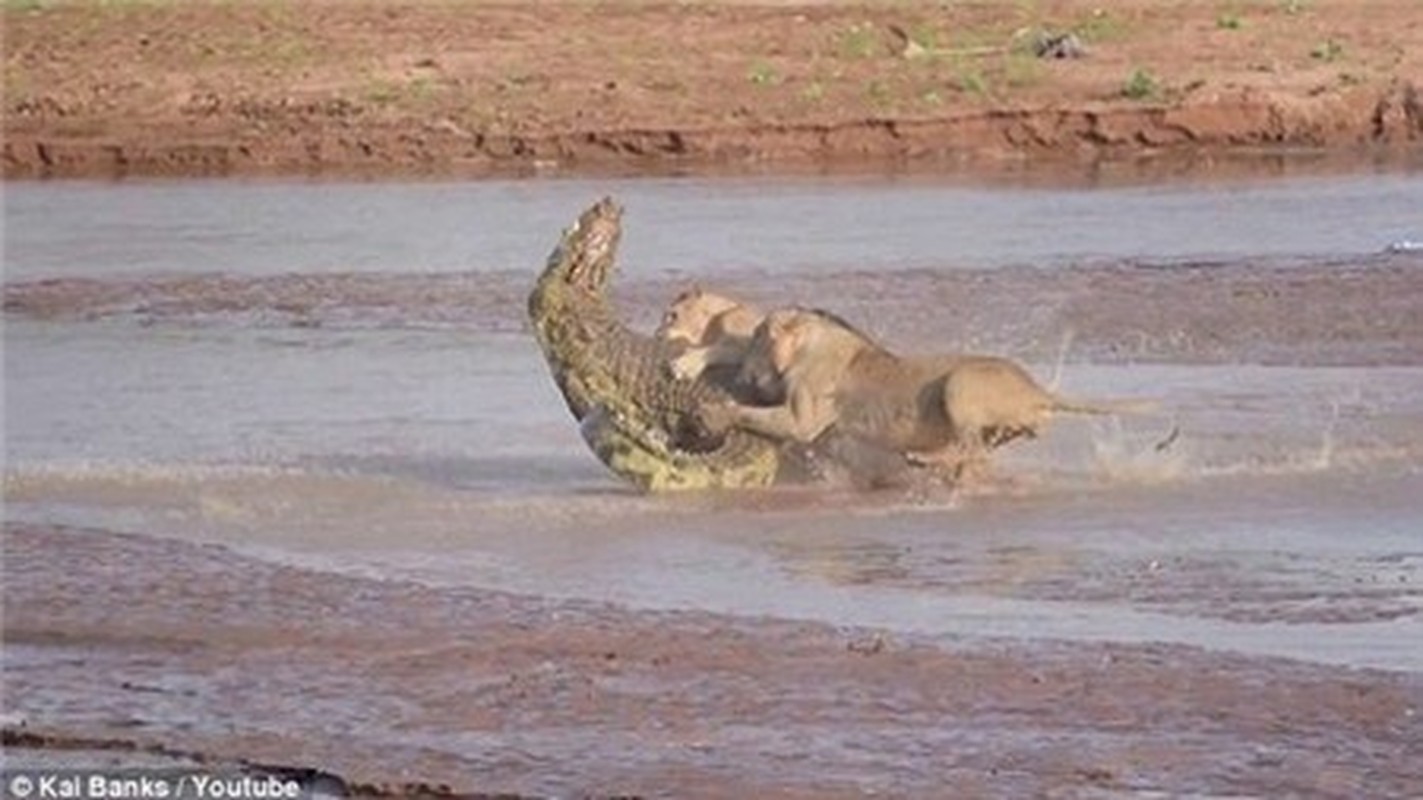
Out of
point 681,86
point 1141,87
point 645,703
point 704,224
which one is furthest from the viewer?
point 681,86

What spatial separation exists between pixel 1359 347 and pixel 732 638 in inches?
271

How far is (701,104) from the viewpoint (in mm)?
27609

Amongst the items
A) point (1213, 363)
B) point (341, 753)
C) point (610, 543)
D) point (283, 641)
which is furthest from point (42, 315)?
point (341, 753)

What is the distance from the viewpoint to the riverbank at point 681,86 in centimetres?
2647

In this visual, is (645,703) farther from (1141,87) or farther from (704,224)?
(1141,87)

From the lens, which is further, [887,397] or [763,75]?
[763,75]

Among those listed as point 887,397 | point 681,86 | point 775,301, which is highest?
point 887,397

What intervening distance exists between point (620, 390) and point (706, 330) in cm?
35

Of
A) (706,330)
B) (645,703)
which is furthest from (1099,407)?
(645,703)

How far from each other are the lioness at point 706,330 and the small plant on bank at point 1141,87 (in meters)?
14.3

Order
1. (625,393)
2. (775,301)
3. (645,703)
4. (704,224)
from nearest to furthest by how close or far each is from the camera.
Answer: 1. (645,703)
2. (625,393)
3. (775,301)
4. (704,224)

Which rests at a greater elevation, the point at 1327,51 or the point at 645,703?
the point at 645,703

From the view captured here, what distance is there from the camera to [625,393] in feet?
41.7

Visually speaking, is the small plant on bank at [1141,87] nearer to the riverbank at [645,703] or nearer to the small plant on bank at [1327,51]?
the small plant on bank at [1327,51]
